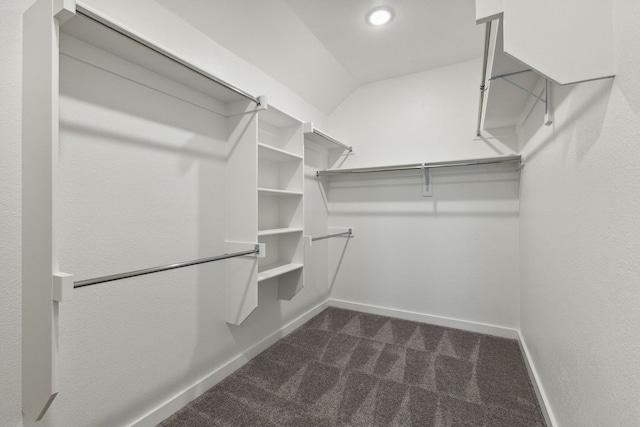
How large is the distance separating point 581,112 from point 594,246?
0.51 meters

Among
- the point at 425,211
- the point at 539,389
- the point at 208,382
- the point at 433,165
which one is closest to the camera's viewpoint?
the point at 539,389

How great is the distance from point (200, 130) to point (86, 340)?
1253mm

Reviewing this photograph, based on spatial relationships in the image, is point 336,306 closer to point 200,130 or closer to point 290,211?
point 290,211

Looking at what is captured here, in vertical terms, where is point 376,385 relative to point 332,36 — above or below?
below

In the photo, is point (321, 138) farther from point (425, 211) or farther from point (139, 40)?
point (139, 40)

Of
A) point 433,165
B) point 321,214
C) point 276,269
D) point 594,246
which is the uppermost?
point 433,165

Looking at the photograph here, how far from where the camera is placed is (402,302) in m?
3.09

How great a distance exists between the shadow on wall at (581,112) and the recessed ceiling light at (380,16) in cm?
125

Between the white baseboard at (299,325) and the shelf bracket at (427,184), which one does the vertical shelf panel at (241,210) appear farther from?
the shelf bracket at (427,184)

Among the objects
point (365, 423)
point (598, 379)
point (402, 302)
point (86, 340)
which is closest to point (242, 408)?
A: point (365, 423)

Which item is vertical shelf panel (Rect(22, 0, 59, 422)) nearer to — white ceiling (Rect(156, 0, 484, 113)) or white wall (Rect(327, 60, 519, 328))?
white ceiling (Rect(156, 0, 484, 113))

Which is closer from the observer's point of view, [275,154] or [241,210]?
[241,210]

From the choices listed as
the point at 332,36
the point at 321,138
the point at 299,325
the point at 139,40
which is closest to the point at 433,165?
the point at 321,138

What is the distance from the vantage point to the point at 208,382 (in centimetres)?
187
